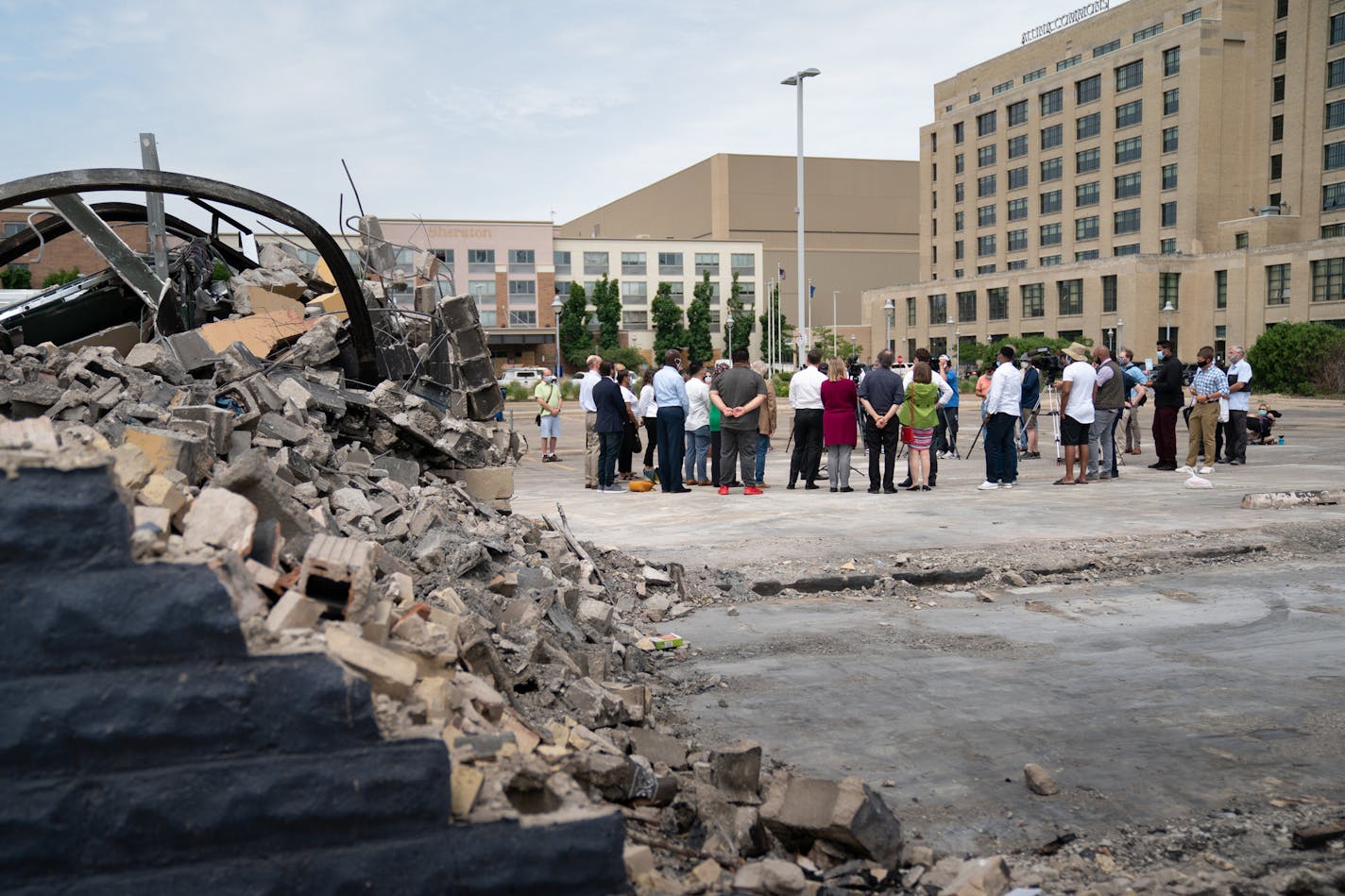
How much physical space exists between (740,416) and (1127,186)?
244 ft

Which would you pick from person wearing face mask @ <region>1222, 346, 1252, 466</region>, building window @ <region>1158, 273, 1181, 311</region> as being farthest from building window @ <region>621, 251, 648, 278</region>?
person wearing face mask @ <region>1222, 346, 1252, 466</region>

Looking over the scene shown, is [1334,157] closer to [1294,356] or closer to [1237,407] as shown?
[1294,356]

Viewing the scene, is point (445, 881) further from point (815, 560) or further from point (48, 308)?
point (48, 308)

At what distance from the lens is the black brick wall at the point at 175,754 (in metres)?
2.75

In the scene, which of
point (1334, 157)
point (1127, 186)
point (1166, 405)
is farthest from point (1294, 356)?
point (1127, 186)

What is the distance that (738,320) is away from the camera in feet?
312

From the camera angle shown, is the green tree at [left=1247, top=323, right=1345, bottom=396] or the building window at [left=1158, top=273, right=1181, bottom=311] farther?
the building window at [left=1158, top=273, right=1181, bottom=311]

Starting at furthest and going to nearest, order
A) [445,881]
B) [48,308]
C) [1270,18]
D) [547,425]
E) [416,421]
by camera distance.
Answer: [1270,18]
[547,425]
[48,308]
[416,421]
[445,881]

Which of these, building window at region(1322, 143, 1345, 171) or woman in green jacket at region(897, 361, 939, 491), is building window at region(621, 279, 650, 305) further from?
woman in green jacket at region(897, 361, 939, 491)

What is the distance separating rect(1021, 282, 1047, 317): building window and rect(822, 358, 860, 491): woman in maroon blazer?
7126 centimetres

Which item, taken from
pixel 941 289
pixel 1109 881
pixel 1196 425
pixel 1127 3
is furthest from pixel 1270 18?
pixel 1109 881

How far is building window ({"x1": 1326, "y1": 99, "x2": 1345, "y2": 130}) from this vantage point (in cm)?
6347

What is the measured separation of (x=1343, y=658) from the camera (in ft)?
19.4

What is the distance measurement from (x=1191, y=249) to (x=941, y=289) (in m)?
22.5
